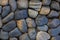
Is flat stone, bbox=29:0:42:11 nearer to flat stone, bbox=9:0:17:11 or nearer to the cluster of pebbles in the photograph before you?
the cluster of pebbles

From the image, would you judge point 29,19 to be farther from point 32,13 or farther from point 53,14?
point 53,14

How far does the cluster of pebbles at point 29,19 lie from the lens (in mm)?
1152

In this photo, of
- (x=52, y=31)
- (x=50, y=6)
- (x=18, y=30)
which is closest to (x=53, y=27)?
(x=52, y=31)

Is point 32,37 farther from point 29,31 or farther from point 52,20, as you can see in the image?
point 52,20

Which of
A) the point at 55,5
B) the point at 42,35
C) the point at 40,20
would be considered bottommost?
the point at 42,35

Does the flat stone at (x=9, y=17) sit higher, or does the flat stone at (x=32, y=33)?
the flat stone at (x=9, y=17)

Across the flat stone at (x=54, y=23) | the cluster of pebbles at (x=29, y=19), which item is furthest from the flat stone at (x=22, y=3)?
the flat stone at (x=54, y=23)

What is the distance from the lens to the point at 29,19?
1169 millimetres

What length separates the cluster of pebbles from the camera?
115cm

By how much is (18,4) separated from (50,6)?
264mm

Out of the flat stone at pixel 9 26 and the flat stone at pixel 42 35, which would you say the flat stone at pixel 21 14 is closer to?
the flat stone at pixel 9 26

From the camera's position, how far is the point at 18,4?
3.78 ft

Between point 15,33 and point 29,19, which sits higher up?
point 29,19

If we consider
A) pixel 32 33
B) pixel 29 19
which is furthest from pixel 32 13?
pixel 32 33
